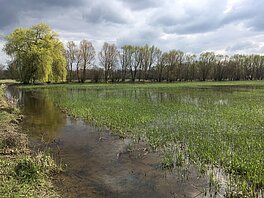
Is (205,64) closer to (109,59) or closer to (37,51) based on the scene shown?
(109,59)

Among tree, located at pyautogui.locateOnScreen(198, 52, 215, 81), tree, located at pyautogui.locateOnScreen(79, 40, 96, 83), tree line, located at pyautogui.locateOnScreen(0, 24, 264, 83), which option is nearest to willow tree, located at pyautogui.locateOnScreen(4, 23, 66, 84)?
tree line, located at pyautogui.locateOnScreen(0, 24, 264, 83)

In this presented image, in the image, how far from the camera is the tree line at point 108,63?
55281mm

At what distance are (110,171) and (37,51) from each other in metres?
50.7

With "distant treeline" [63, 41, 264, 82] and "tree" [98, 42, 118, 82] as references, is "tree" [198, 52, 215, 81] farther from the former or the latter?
"tree" [98, 42, 118, 82]

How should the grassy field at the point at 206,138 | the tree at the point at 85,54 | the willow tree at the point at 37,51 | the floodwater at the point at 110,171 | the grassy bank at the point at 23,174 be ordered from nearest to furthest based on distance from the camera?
the grassy bank at the point at 23,174 → the floodwater at the point at 110,171 → the grassy field at the point at 206,138 → the willow tree at the point at 37,51 → the tree at the point at 85,54

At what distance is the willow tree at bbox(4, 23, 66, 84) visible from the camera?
53.0 meters

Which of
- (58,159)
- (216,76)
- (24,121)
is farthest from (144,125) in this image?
(216,76)

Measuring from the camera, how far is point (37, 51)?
5294 cm

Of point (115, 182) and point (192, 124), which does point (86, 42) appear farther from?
point (115, 182)

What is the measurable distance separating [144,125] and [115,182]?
753 centimetres

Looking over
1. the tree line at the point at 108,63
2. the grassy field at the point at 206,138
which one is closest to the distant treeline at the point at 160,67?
the tree line at the point at 108,63

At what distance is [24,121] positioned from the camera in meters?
17.0

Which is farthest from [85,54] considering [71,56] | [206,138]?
[206,138]

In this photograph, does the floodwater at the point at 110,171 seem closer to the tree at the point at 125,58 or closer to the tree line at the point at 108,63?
the tree line at the point at 108,63
